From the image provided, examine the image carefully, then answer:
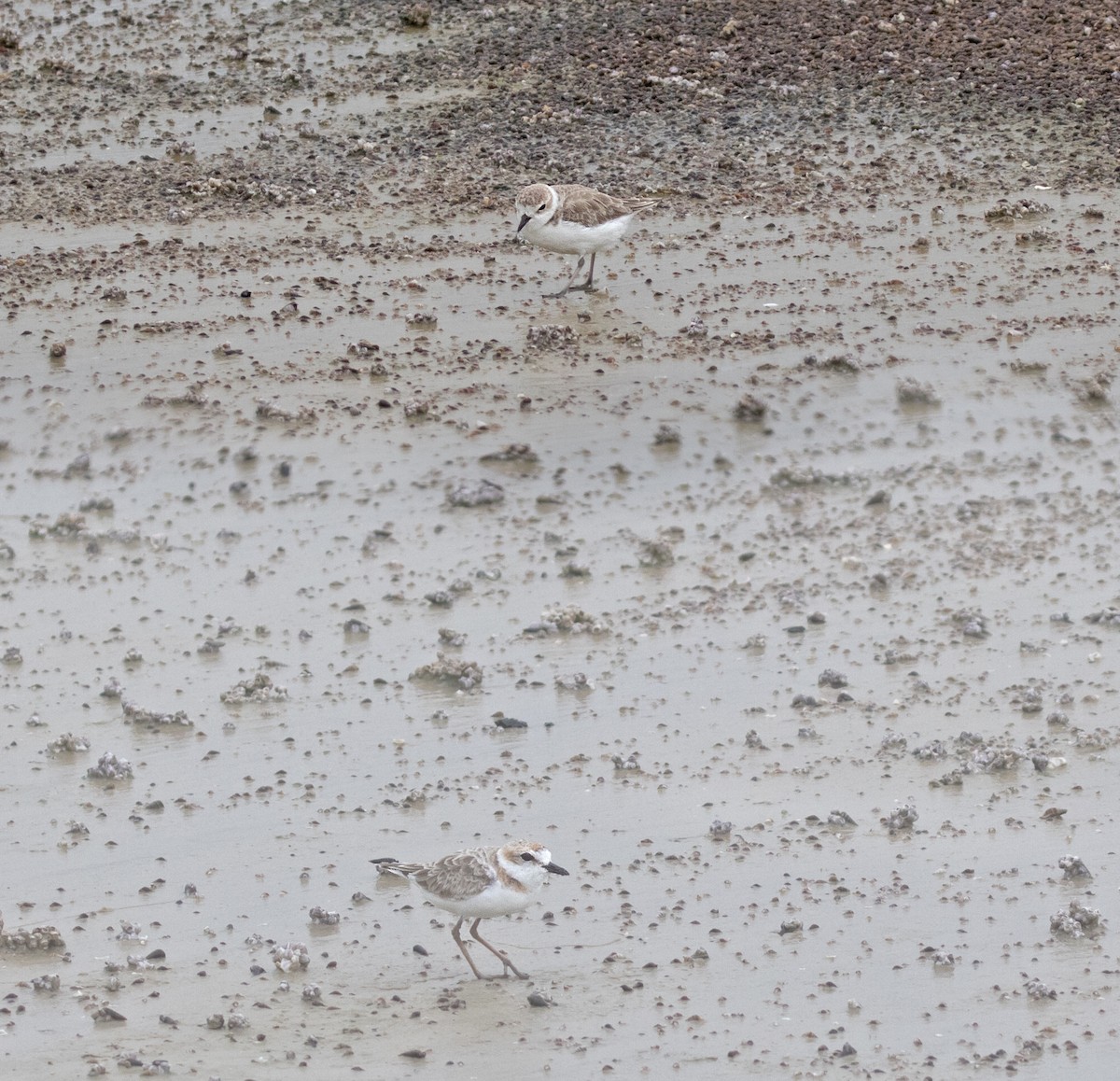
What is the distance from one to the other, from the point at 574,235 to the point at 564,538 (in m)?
3.31

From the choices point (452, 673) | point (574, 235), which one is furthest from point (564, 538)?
point (574, 235)

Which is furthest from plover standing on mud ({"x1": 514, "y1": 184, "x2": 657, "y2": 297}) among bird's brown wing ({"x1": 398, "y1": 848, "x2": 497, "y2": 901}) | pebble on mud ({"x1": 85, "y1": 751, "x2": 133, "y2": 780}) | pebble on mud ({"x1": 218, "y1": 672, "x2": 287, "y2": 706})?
bird's brown wing ({"x1": 398, "y1": 848, "x2": 497, "y2": 901})

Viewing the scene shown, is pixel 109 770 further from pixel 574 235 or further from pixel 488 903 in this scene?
pixel 574 235

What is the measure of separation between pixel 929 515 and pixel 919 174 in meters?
5.02

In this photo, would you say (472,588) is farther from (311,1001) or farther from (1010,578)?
(311,1001)

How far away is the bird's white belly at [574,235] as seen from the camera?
14.7 metres

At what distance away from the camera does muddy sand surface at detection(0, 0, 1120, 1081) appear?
8.09 meters

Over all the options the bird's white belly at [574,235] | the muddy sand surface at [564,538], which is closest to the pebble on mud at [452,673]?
the muddy sand surface at [564,538]

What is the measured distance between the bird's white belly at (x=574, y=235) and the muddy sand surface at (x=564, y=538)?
1.37 ft

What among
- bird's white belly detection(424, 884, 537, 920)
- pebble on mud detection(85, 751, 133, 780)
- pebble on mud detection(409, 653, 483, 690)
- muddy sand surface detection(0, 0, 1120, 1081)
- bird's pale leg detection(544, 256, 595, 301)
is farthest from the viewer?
bird's pale leg detection(544, 256, 595, 301)

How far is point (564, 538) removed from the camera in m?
12.2

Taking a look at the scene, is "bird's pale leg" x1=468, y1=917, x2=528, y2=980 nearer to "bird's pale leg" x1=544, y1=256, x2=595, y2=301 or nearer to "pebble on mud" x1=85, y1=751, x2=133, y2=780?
"pebble on mud" x1=85, y1=751, x2=133, y2=780

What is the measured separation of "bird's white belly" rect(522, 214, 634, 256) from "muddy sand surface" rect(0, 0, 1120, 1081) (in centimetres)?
42

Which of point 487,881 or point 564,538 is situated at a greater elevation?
point 487,881
